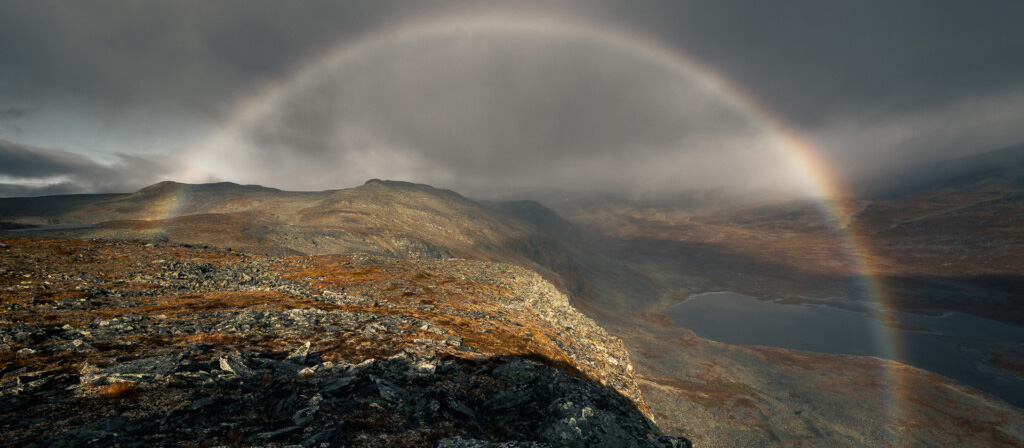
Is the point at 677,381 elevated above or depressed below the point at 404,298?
below

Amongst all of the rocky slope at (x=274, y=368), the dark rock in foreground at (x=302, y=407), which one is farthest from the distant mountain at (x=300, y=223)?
the dark rock in foreground at (x=302, y=407)

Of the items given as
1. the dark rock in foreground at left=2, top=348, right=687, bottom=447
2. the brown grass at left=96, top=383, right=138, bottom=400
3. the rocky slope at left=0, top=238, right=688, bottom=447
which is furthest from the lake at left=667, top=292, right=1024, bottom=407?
the brown grass at left=96, top=383, right=138, bottom=400

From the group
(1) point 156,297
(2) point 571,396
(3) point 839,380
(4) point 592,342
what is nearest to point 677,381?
(3) point 839,380

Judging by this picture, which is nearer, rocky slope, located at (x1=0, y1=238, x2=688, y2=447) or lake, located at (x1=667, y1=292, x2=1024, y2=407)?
rocky slope, located at (x1=0, y1=238, x2=688, y2=447)

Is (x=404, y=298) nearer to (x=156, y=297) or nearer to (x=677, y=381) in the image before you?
(x=156, y=297)

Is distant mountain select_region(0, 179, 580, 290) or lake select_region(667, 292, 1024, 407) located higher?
distant mountain select_region(0, 179, 580, 290)

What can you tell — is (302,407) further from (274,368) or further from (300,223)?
(300,223)

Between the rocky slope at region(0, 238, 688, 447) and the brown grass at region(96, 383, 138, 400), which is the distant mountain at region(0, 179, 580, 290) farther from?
the brown grass at region(96, 383, 138, 400)

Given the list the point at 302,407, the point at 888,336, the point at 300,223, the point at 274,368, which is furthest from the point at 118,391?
the point at 888,336
